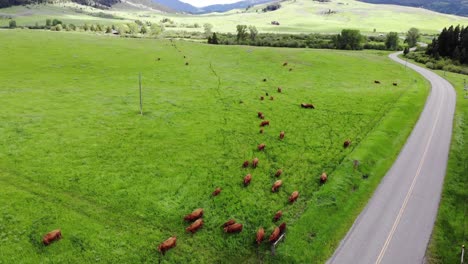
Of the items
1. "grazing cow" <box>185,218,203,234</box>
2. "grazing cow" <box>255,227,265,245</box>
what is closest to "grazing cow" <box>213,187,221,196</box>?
"grazing cow" <box>185,218,203,234</box>

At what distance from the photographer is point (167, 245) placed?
3056cm

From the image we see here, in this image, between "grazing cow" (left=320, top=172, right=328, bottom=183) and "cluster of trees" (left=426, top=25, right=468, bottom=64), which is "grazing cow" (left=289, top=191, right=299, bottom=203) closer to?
"grazing cow" (left=320, top=172, right=328, bottom=183)

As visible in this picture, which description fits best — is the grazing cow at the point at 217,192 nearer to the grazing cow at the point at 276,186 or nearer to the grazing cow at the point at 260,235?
the grazing cow at the point at 276,186

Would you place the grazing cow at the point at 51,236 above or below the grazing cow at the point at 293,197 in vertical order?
below

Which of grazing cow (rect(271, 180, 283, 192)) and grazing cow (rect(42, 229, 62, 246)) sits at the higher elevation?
grazing cow (rect(271, 180, 283, 192))

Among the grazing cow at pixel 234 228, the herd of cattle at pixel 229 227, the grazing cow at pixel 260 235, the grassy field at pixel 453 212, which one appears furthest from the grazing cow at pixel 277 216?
the grassy field at pixel 453 212

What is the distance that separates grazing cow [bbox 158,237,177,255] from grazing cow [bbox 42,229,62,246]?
10.0 m

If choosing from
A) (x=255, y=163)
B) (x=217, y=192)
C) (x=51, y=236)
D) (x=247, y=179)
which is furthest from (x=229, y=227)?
(x=51, y=236)

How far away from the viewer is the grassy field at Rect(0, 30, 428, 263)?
105 feet

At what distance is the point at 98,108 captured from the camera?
63.8m

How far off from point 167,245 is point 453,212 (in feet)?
111

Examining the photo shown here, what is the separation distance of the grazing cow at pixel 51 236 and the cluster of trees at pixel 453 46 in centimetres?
16485

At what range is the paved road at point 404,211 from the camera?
31.5m

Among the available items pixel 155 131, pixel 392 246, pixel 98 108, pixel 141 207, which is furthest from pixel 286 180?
pixel 98 108
